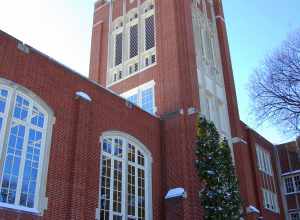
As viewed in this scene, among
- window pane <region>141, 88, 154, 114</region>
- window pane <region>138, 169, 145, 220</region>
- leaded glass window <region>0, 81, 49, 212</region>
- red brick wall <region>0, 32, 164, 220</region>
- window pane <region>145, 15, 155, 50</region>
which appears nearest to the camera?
leaded glass window <region>0, 81, 49, 212</region>

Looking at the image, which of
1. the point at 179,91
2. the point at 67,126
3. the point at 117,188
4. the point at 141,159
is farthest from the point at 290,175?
the point at 67,126

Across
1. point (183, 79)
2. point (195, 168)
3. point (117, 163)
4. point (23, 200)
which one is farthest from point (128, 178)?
point (183, 79)

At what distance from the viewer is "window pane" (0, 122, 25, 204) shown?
41.8 ft

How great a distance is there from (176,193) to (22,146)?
7.61 m

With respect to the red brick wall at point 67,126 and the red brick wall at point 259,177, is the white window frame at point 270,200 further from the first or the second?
the red brick wall at point 67,126

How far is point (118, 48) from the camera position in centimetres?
2784

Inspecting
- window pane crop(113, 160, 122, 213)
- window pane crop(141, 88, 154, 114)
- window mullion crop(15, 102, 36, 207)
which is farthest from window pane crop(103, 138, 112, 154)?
window pane crop(141, 88, 154, 114)

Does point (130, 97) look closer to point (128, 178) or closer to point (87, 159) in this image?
point (128, 178)

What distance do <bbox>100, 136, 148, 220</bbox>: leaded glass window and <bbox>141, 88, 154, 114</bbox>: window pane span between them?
171 inches

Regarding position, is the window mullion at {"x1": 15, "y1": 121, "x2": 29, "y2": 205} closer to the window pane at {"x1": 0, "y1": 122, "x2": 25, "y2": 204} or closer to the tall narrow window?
the window pane at {"x1": 0, "y1": 122, "x2": 25, "y2": 204}

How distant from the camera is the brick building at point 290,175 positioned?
29891 mm

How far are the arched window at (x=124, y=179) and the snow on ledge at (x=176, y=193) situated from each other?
92 cm

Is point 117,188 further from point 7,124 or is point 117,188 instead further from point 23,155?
point 7,124

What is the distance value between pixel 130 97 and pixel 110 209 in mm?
9807
